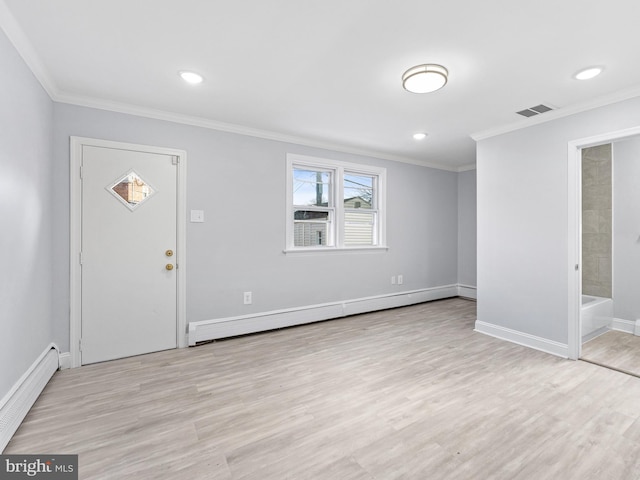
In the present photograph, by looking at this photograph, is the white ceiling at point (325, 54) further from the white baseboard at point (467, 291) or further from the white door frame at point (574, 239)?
the white baseboard at point (467, 291)

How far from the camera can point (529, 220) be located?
326cm

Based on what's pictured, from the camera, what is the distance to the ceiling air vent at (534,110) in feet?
9.64

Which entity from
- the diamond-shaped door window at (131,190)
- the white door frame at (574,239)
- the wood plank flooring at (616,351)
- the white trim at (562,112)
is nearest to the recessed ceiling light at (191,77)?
the diamond-shaped door window at (131,190)

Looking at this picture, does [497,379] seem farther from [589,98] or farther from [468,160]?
[468,160]

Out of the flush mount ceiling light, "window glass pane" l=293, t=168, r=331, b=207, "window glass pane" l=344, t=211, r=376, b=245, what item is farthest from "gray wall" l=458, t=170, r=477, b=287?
the flush mount ceiling light

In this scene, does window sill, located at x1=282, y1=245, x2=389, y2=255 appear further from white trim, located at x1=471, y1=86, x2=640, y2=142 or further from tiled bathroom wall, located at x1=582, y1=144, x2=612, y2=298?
tiled bathroom wall, located at x1=582, y1=144, x2=612, y2=298

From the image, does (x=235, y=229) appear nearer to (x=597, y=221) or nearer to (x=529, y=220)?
(x=529, y=220)

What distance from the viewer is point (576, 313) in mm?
2945

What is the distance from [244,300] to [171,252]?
99 centimetres

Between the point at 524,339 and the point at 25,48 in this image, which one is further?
the point at 524,339

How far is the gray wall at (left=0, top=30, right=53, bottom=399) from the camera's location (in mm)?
1810

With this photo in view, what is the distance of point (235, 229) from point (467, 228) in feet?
14.0

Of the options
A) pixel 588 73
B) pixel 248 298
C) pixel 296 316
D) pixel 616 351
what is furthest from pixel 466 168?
pixel 248 298

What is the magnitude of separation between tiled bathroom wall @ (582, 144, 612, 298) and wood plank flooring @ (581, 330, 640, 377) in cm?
67
